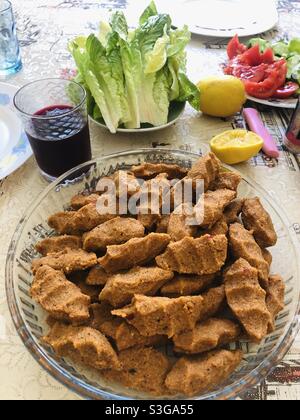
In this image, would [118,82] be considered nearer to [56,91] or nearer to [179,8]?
[56,91]

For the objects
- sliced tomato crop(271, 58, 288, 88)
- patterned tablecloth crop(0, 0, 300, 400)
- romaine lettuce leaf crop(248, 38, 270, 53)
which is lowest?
patterned tablecloth crop(0, 0, 300, 400)

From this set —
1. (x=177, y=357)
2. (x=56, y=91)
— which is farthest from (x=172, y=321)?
(x=56, y=91)

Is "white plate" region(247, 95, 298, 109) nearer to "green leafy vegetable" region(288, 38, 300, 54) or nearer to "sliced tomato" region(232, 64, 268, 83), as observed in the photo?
"sliced tomato" region(232, 64, 268, 83)

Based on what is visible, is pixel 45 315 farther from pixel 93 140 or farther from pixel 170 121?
pixel 170 121

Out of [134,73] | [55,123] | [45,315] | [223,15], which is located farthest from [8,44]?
[45,315]
